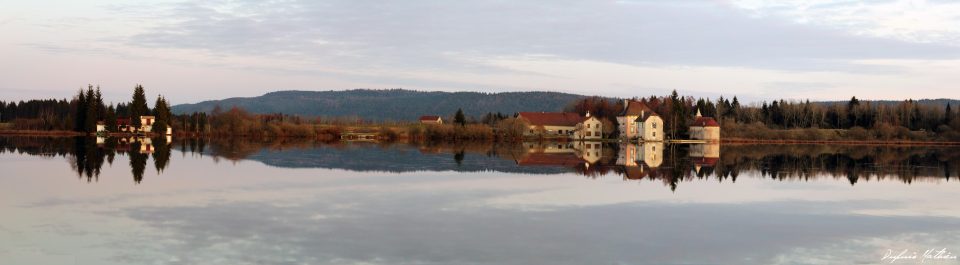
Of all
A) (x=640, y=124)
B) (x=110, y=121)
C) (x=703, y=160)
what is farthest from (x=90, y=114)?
(x=703, y=160)

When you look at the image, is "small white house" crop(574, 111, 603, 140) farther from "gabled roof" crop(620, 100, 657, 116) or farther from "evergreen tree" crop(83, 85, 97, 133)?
"evergreen tree" crop(83, 85, 97, 133)

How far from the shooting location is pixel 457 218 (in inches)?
537

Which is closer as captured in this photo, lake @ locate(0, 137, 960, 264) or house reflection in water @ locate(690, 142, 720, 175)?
lake @ locate(0, 137, 960, 264)

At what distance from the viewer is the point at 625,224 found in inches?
518

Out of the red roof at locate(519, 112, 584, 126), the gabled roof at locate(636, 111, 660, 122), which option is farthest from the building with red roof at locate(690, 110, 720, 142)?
the red roof at locate(519, 112, 584, 126)

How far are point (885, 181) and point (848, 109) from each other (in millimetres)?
84644

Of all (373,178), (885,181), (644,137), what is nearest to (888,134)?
(644,137)

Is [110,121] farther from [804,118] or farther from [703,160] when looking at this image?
[804,118]

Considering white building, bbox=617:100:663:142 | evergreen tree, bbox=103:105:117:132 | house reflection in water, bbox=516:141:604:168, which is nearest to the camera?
house reflection in water, bbox=516:141:604:168

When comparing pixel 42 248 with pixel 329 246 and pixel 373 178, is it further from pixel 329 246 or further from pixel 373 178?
pixel 373 178

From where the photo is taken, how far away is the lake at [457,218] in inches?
400

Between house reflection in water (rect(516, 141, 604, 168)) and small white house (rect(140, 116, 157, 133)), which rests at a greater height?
small white house (rect(140, 116, 157, 133))

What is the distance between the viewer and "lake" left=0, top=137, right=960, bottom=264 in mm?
10172

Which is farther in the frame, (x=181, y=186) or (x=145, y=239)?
(x=181, y=186)
